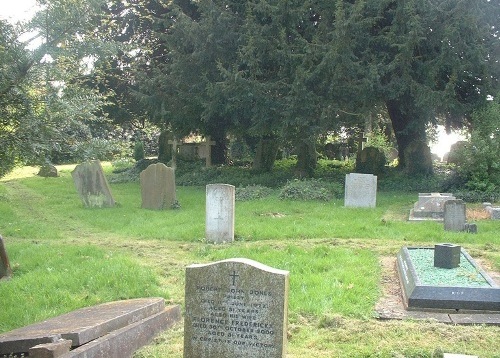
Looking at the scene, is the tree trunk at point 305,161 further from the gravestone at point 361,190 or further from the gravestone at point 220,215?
the gravestone at point 220,215

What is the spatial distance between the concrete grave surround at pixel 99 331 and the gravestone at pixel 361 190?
10415 millimetres

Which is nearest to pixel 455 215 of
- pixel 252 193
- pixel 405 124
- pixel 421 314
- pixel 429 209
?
pixel 429 209

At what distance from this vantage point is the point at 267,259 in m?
9.77

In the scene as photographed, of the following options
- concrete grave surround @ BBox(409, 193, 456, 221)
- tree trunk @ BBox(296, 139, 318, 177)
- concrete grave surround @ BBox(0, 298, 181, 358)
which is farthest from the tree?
concrete grave surround @ BBox(0, 298, 181, 358)

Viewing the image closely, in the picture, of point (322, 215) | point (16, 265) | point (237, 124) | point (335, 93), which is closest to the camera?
point (16, 265)

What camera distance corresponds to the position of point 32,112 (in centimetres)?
734

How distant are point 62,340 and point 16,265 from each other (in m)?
5.47

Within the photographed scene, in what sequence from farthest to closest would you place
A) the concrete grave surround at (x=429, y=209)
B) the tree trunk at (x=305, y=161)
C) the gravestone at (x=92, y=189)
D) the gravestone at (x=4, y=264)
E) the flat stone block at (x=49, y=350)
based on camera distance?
the tree trunk at (x=305, y=161)
the gravestone at (x=92, y=189)
the concrete grave surround at (x=429, y=209)
the gravestone at (x=4, y=264)
the flat stone block at (x=49, y=350)

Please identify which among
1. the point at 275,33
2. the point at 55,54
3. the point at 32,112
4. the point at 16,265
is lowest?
the point at 16,265

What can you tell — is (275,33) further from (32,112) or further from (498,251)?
(32,112)

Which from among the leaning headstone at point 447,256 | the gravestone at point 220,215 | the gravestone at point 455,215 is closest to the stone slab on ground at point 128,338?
the leaning headstone at point 447,256

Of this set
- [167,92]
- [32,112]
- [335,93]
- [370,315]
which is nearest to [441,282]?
[370,315]

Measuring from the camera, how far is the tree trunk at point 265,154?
2661 cm

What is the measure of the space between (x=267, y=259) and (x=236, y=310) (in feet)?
14.3
